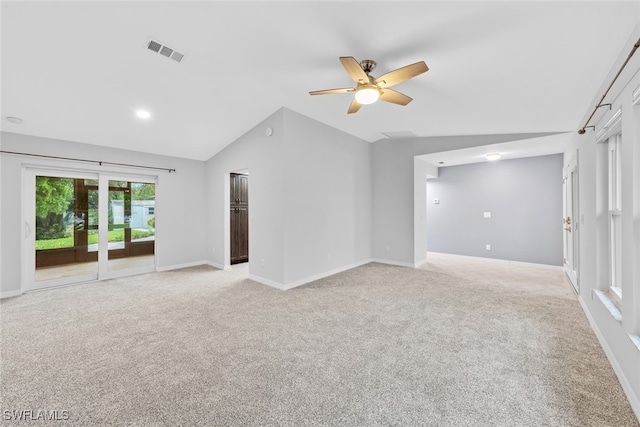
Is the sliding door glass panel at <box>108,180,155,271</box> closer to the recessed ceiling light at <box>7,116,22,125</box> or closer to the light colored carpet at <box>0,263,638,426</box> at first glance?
the light colored carpet at <box>0,263,638,426</box>

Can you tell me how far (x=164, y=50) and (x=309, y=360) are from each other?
3.39 m

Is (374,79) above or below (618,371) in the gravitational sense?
above

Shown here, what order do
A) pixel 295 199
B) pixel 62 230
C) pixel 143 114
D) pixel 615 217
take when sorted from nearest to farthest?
1. pixel 615 217
2. pixel 143 114
3. pixel 295 199
4. pixel 62 230

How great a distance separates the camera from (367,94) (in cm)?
268

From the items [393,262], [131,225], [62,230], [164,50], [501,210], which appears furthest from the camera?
[501,210]

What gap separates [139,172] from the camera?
17.3 ft

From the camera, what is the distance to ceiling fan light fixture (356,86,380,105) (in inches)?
103

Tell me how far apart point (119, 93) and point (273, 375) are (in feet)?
12.8

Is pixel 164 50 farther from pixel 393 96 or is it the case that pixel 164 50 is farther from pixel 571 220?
pixel 571 220

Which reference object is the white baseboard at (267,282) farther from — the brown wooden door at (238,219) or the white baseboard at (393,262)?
the white baseboard at (393,262)

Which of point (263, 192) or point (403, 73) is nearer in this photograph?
point (403, 73)

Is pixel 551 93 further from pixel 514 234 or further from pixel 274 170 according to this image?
pixel 514 234

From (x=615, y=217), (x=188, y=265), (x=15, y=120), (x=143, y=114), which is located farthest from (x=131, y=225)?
(x=615, y=217)

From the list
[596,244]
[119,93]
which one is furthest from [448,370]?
[119,93]
